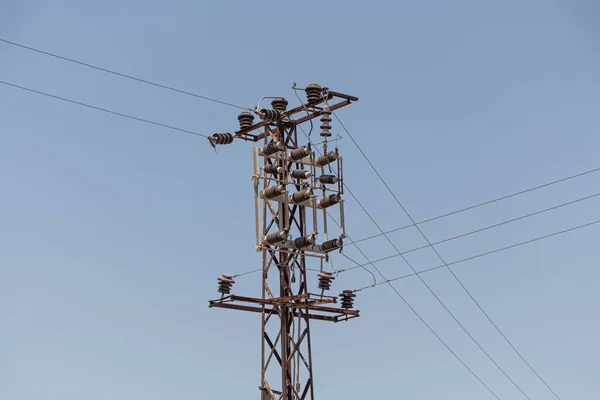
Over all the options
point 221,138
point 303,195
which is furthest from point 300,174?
point 221,138

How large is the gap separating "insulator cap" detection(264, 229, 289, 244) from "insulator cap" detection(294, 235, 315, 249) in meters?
0.38

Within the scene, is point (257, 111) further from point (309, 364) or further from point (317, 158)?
point (309, 364)

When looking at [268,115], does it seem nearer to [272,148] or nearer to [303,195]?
[272,148]

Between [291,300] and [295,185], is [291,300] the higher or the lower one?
the lower one

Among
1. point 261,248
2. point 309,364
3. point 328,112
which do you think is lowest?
point 309,364

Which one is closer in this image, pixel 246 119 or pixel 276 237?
pixel 276 237

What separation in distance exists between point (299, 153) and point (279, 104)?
6.40 ft

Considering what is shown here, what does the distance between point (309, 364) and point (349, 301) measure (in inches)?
84.1

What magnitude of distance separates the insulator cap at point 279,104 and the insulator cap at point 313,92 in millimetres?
1301

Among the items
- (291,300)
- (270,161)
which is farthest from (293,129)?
(291,300)

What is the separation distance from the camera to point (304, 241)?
49.2 m

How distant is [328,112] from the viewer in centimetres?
4912

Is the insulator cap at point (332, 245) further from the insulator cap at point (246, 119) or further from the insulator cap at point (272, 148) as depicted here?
the insulator cap at point (246, 119)

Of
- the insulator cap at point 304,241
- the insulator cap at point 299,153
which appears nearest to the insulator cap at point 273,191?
the insulator cap at point 299,153
